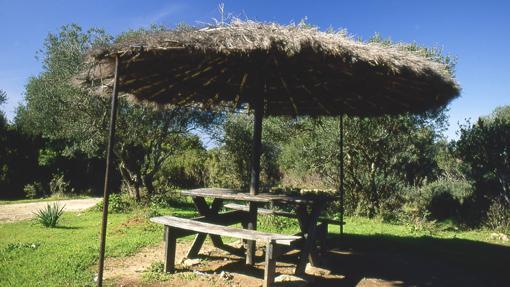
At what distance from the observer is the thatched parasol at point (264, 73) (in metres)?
4.74

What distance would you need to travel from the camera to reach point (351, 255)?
7.07 metres

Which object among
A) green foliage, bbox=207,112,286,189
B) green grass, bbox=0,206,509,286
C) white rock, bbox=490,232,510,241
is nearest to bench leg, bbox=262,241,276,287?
green grass, bbox=0,206,509,286

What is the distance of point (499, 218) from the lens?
404 inches

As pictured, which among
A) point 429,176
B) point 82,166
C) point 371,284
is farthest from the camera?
point 82,166

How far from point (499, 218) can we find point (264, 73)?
8.02m

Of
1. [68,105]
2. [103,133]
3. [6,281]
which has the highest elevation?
[68,105]

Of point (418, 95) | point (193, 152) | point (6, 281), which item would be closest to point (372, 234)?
point (418, 95)

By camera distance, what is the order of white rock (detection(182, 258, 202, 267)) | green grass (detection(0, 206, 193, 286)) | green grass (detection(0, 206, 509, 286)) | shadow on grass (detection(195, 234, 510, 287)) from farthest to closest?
white rock (detection(182, 258, 202, 267)), shadow on grass (detection(195, 234, 510, 287)), green grass (detection(0, 206, 509, 286)), green grass (detection(0, 206, 193, 286))

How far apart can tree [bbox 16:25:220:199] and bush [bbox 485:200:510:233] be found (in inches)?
388

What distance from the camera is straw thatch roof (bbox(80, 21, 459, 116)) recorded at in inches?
187

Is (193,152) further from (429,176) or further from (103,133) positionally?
(429,176)

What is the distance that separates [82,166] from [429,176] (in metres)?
17.4

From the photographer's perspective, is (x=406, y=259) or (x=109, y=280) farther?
(x=406, y=259)

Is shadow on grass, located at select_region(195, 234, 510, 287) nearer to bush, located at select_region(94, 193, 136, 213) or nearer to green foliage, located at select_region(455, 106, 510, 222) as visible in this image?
green foliage, located at select_region(455, 106, 510, 222)
